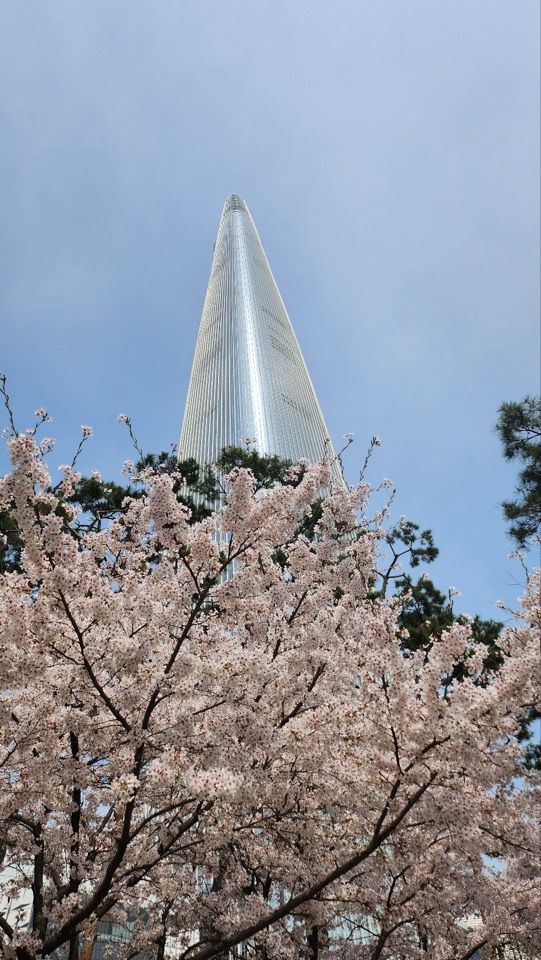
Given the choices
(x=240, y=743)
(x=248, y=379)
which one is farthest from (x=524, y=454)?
(x=248, y=379)

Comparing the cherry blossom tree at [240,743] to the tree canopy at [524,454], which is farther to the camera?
the tree canopy at [524,454]

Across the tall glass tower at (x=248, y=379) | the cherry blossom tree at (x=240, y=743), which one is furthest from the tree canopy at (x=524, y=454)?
the tall glass tower at (x=248, y=379)

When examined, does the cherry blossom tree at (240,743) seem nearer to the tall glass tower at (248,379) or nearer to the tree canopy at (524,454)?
the tree canopy at (524,454)

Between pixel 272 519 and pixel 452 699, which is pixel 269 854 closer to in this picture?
pixel 452 699

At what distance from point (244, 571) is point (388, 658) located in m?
1.40

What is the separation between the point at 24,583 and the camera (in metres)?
5.29

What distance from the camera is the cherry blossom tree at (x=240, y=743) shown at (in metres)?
4.41

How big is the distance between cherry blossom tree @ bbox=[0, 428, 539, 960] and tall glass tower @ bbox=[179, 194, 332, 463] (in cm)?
4306

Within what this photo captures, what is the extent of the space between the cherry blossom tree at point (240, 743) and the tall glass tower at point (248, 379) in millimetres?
43064

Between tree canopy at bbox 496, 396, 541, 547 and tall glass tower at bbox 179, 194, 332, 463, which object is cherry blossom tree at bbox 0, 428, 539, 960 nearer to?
tree canopy at bbox 496, 396, 541, 547

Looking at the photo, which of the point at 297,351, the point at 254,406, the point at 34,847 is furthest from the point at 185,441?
the point at 34,847

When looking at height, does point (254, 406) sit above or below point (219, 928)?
above

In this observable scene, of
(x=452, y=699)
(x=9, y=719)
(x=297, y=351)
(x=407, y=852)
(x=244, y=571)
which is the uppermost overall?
(x=297, y=351)

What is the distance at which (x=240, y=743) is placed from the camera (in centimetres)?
487
